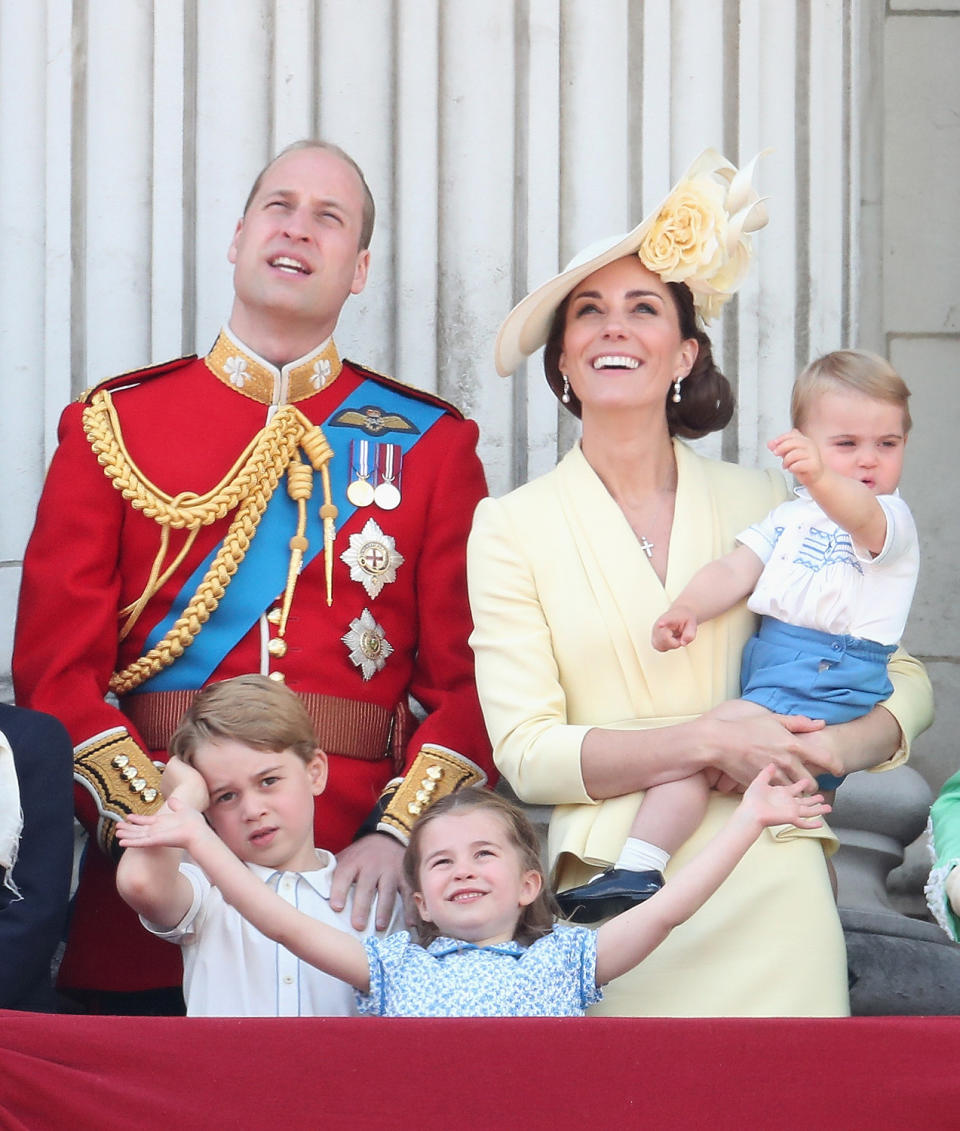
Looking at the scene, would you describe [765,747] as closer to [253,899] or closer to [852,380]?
[852,380]

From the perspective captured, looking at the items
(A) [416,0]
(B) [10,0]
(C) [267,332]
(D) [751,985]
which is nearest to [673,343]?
(C) [267,332]

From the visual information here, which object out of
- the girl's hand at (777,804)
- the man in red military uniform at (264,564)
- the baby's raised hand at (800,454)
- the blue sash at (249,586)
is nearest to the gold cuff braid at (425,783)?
the man in red military uniform at (264,564)

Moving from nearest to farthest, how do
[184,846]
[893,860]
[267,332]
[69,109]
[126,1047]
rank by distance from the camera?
[126,1047]
[184,846]
[267,332]
[893,860]
[69,109]

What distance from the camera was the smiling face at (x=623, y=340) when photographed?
349cm

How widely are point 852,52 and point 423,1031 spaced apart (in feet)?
9.55

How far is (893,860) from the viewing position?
4051 millimetres

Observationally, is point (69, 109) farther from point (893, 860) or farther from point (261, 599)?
point (893, 860)

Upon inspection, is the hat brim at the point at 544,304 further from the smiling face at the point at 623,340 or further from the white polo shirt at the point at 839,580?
the white polo shirt at the point at 839,580

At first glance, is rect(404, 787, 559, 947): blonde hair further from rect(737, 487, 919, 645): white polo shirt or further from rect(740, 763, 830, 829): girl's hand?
rect(737, 487, 919, 645): white polo shirt

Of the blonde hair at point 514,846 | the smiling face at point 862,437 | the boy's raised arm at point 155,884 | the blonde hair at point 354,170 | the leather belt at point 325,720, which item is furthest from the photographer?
the blonde hair at point 354,170

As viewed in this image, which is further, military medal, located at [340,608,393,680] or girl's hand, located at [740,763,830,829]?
military medal, located at [340,608,393,680]

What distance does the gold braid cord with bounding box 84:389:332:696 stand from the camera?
3.59m

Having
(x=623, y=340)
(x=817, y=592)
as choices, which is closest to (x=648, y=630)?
(x=817, y=592)

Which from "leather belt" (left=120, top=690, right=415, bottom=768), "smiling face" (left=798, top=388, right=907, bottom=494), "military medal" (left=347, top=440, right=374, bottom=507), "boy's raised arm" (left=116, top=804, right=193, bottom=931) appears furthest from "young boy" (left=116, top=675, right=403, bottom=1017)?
"smiling face" (left=798, top=388, right=907, bottom=494)
